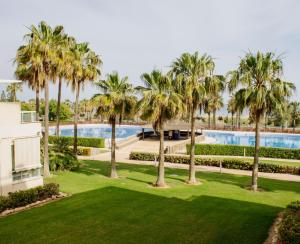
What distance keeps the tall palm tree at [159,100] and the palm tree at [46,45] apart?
6.79 m

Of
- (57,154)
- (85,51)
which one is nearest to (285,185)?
(57,154)

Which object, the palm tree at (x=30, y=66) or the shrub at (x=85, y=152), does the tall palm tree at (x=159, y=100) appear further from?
the shrub at (x=85, y=152)

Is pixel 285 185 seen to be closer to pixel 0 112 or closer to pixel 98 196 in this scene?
pixel 98 196

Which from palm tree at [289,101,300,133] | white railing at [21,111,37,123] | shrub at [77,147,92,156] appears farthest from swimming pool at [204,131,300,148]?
white railing at [21,111,37,123]

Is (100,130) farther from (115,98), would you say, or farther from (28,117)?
(28,117)

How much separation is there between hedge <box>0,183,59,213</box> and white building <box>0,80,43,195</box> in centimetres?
124

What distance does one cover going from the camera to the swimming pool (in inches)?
2247

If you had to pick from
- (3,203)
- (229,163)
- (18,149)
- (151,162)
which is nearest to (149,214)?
(3,203)

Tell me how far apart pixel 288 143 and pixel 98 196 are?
1946 inches

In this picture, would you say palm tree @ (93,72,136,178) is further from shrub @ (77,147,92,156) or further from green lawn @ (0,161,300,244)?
shrub @ (77,147,92,156)

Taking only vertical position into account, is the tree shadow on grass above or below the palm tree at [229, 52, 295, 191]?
below

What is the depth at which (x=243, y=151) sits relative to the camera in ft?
122

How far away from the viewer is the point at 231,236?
1158 cm

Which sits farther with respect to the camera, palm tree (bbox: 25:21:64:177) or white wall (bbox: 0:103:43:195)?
palm tree (bbox: 25:21:64:177)
